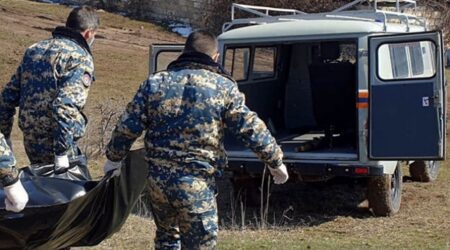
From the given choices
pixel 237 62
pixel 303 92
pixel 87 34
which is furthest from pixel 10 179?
pixel 303 92

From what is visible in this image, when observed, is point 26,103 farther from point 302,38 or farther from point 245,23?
point 245,23

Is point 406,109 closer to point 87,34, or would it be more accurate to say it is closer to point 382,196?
point 382,196

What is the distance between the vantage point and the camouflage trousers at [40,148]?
5746mm

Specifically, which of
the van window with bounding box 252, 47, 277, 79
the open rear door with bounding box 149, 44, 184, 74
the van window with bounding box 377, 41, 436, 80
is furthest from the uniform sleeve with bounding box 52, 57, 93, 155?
the van window with bounding box 252, 47, 277, 79

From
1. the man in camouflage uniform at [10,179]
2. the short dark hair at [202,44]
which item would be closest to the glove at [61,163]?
the man in camouflage uniform at [10,179]

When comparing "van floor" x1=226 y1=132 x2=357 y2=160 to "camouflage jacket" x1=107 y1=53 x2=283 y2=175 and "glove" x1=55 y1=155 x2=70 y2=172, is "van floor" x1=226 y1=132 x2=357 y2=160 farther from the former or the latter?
"camouflage jacket" x1=107 y1=53 x2=283 y2=175

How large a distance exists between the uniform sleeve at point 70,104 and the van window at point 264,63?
458 centimetres

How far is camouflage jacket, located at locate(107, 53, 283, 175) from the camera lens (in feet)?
16.1

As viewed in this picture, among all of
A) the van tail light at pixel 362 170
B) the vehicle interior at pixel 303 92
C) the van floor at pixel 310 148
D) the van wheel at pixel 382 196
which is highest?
the vehicle interior at pixel 303 92

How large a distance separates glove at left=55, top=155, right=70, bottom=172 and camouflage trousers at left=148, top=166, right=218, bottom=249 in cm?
69

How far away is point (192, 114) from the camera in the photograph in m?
4.90

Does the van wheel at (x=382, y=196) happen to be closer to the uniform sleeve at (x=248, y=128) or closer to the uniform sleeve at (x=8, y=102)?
the uniform sleeve at (x=248, y=128)

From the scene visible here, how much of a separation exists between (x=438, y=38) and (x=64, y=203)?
4049mm

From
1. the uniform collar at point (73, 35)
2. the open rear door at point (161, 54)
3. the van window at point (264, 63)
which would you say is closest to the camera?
the uniform collar at point (73, 35)
